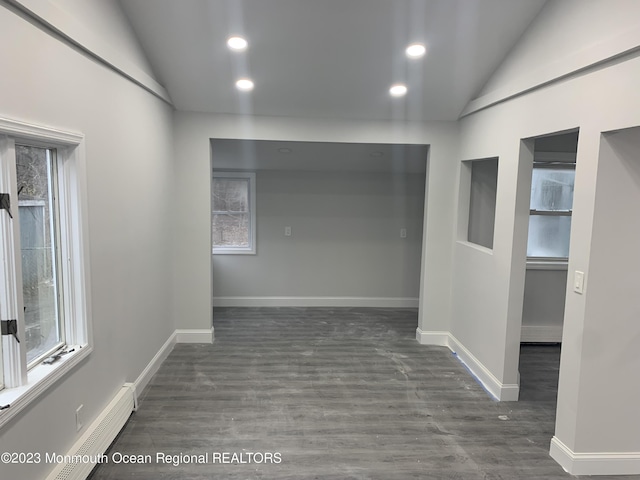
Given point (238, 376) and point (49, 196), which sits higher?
point (49, 196)

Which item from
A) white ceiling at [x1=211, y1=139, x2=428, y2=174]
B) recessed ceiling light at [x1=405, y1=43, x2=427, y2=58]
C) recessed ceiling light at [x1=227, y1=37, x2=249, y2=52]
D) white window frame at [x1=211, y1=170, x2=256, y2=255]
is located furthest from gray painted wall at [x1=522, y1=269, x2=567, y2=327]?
recessed ceiling light at [x1=227, y1=37, x2=249, y2=52]

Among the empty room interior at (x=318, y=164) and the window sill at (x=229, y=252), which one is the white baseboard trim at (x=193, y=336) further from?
the window sill at (x=229, y=252)

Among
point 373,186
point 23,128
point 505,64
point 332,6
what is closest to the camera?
point 23,128

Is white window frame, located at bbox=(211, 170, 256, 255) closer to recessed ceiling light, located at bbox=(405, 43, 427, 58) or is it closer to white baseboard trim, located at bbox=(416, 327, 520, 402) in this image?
white baseboard trim, located at bbox=(416, 327, 520, 402)

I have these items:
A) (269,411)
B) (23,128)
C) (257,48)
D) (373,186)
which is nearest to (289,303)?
(373,186)

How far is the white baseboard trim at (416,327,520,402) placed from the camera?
10.7 ft

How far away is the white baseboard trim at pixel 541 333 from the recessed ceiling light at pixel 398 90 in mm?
2807

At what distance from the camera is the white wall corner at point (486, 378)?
10.7 ft

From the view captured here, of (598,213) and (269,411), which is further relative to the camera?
(269,411)

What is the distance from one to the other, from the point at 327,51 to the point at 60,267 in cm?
237

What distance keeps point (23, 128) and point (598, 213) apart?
285cm

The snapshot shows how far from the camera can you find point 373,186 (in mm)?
5652

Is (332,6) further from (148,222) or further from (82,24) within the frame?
(148,222)

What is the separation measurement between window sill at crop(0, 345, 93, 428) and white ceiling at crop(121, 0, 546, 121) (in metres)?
2.27
